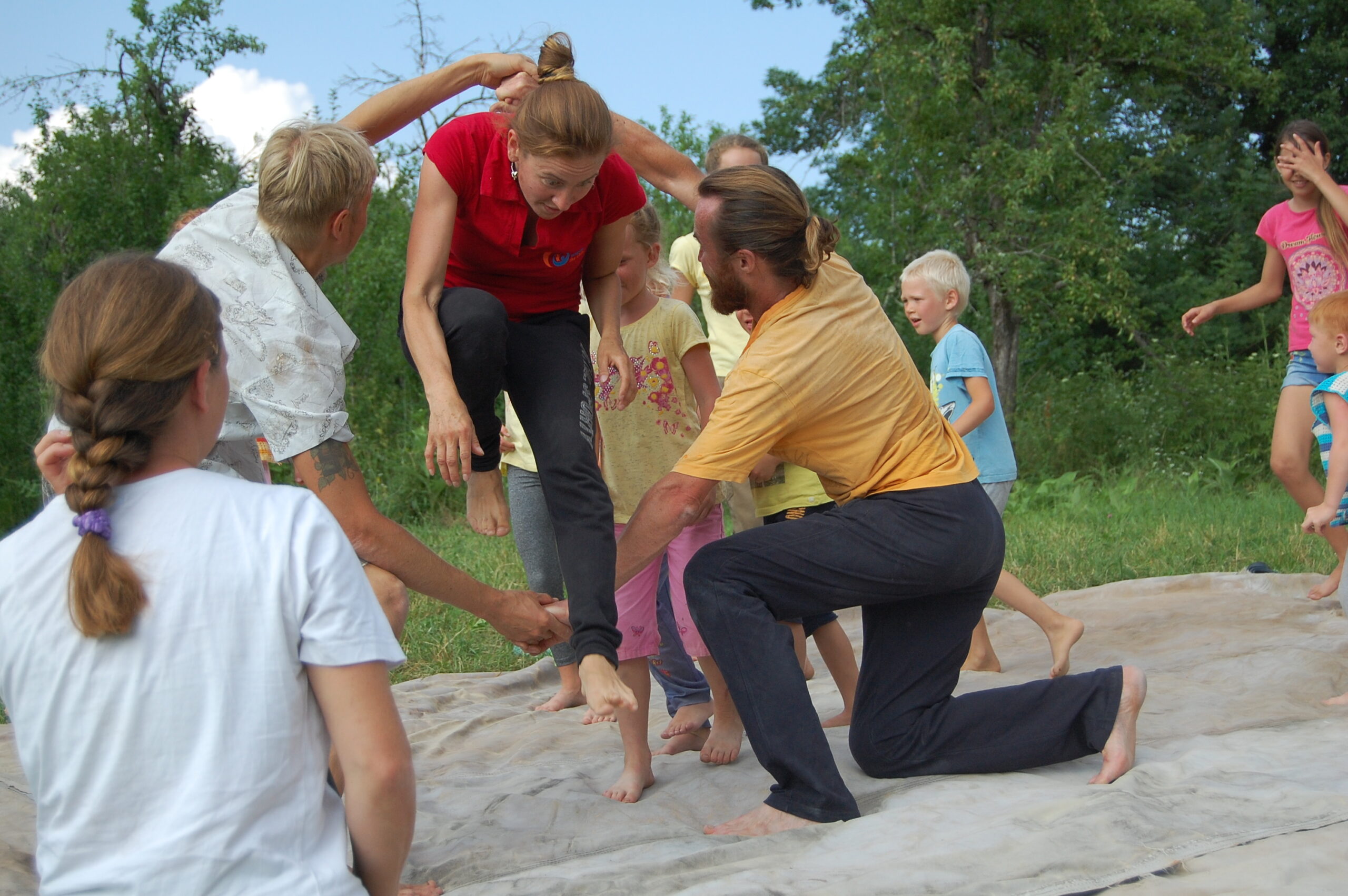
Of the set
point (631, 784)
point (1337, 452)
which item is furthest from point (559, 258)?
point (1337, 452)

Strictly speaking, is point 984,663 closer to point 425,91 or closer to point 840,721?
point 840,721

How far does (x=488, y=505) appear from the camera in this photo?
3.69 meters

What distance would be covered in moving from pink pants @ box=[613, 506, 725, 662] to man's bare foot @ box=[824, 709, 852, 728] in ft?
1.78

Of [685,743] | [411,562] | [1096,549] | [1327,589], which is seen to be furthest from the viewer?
[1096,549]

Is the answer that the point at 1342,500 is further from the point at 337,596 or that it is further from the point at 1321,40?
the point at 1321,40

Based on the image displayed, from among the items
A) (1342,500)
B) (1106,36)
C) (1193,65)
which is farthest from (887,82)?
(1342,500)

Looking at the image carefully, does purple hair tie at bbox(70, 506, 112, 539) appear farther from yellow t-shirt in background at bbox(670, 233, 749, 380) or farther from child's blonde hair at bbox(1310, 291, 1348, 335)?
child's blonde hair at bbox(1310, 291, 1348, 335)

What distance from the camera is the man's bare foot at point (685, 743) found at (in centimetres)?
381

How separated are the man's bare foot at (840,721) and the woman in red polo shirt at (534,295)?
1.25 m

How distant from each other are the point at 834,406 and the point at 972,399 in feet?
5.96

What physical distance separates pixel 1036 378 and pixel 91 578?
506 inches

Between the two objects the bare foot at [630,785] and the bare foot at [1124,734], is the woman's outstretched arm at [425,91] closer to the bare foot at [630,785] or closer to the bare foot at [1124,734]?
the bare foot at [630,785]

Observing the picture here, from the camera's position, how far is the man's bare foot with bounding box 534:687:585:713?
4.56 metres

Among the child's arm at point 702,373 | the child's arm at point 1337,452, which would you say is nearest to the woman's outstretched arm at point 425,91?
the child's arm at point 702,373
